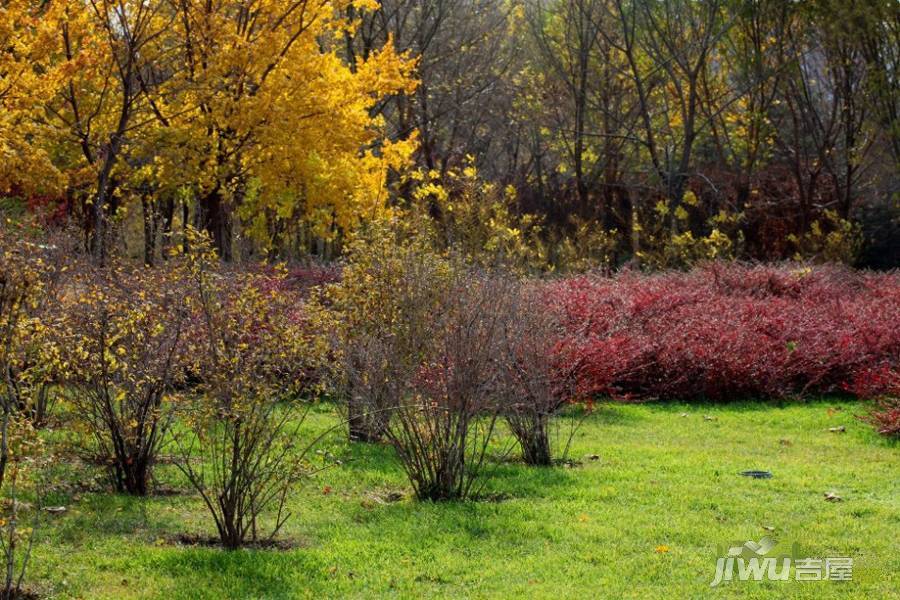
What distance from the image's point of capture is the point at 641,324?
13672 millimetres

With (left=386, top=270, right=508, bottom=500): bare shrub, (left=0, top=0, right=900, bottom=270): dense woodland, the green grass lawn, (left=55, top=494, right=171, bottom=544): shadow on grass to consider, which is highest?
(left=0, top=0, right=900, bottom=270): dense woodland

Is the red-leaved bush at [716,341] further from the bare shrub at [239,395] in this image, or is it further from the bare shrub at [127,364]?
the bare shrub at [239,395]

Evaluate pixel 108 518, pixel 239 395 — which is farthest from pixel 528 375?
pixel 108 518

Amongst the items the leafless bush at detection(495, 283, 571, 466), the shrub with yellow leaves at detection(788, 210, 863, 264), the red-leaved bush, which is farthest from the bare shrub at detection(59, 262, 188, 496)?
the shrub with yellow leaves at detection(788, 210, 863, 264)

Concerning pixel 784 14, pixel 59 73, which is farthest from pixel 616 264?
pixel 59 73

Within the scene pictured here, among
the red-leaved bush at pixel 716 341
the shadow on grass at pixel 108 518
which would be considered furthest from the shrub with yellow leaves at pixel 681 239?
the shadow on grass at pixel 108 518

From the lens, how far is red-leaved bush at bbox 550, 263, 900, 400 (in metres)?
12.3

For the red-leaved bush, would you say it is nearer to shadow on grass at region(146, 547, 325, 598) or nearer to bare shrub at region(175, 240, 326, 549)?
bare shrub at region(175, 240, 326, 549)

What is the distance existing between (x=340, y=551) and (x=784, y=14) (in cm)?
2127

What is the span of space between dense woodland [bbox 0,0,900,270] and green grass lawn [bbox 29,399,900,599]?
3.15 meters

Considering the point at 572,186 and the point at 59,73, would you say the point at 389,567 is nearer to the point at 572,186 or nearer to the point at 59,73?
the point at 59,73

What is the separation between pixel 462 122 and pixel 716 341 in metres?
16.4

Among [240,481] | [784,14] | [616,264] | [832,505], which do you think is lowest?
[832,505]

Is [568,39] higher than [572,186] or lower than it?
higher
